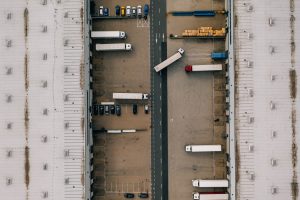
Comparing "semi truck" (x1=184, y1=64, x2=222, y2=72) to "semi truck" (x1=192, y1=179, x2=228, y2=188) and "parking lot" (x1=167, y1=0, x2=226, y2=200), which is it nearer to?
"parking lot" (x1=167, y1=0, x2=226, y2=200)

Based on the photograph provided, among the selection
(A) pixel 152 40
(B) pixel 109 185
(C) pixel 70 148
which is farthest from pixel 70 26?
(B) pixel 109 185

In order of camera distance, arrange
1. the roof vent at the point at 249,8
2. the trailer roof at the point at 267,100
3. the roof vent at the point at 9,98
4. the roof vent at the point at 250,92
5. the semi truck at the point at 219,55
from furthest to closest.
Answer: the semi truck at the point at 219,55 < the roof vent at the point at 9,98 < the roof vent at the point at 249,8 < the roof vent at the point at 250,92 < the trailer roof at the point at 267,100

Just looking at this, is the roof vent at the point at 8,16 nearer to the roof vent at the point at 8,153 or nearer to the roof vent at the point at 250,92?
the roof vent at the point at 8,153

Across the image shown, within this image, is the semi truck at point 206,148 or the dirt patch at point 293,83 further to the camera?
the semi truck at point 206,148

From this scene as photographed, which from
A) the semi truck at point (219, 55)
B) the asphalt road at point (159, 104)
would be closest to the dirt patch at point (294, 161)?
the semi truck at point (219, 55)

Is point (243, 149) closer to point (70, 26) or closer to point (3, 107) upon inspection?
point (70, 26)

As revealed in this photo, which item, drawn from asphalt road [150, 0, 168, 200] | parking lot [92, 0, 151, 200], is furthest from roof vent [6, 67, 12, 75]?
asphalt road [150, 0, 168, 200]
